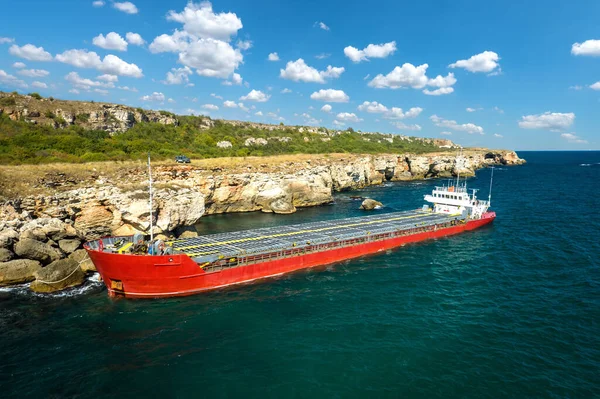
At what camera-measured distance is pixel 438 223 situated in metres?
48.4

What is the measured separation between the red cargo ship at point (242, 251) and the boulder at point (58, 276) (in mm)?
2747

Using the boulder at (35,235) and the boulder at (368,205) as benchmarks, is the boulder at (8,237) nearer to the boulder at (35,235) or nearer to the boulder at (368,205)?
the boulder at (35,235)

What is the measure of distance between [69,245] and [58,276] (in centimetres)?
633

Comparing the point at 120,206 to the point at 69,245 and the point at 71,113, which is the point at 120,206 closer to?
the point at 69,245

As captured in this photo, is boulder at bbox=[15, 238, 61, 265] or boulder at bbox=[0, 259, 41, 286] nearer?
boulder at bbox=[0, 259, 41, 286]

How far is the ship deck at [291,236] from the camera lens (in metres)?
32.3

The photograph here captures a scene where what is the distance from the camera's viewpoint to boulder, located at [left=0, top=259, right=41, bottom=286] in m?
28.8

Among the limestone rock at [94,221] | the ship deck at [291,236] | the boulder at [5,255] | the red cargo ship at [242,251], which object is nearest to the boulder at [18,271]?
the boulder at [5,255]

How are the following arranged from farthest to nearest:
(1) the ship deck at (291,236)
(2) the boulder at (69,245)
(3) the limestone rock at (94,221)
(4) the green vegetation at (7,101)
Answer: (4) the green vegetation at (7,101), (3) the limestone rock at (94,221), (2) the boulder at (69,245), (1) the ship deck at (291,236)

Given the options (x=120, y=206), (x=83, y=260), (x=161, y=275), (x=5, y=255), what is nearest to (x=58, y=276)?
(x=83, y=260)

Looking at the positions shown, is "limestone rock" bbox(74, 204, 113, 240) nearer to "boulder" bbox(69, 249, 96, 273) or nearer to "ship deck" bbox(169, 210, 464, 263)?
"boulder" bbox(69, 249, 96, 273)

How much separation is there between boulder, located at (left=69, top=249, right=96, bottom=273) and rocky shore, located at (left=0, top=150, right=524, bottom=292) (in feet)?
0.29

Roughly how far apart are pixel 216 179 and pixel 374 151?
85415mm

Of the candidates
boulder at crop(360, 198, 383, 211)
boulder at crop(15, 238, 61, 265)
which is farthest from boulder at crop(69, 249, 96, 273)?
boulder at crop(360, 198, 383, 211)
